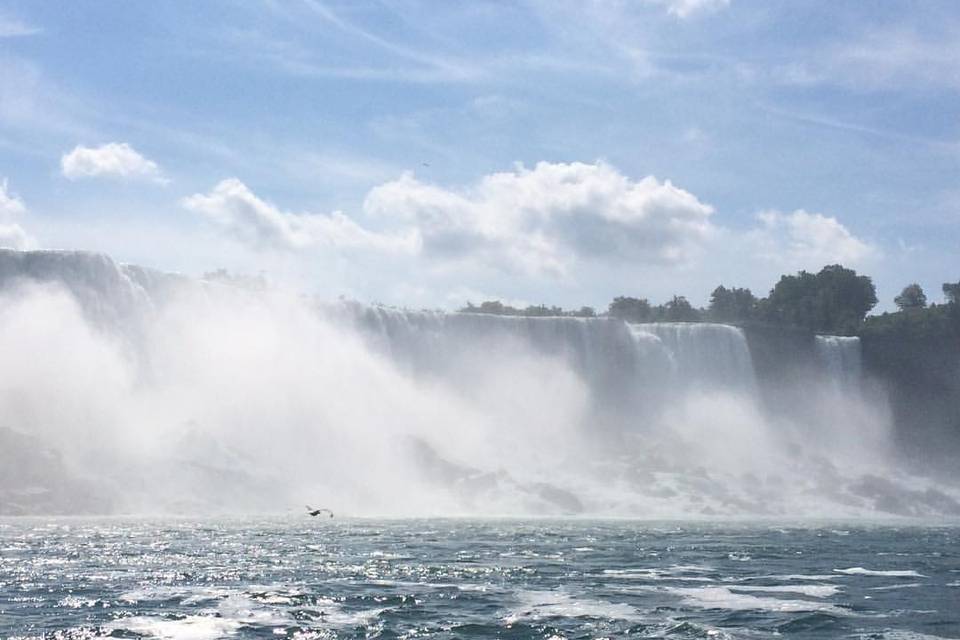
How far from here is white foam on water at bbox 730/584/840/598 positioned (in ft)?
79.0

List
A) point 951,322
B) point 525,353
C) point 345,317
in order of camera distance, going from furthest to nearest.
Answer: point 951,322
point 525,353
point 345,317

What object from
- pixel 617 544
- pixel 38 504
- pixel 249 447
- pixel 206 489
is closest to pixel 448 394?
pixel 249 447

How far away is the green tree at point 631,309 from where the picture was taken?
104 meters

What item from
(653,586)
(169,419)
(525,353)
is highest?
(525,353)

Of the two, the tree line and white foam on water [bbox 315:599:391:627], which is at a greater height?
the tree line

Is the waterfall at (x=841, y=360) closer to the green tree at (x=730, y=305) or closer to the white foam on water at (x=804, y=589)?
the green tree at (x=730, y=305)

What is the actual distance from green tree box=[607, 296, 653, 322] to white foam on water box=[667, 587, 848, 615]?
79.5 meters

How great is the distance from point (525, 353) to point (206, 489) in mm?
26396

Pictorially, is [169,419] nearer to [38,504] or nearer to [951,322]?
[38,504]

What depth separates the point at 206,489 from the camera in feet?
159

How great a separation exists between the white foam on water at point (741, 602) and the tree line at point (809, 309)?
64.3 m

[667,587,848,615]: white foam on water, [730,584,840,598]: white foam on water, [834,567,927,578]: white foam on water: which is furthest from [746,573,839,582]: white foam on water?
[667,587,848,615]: white foam on water

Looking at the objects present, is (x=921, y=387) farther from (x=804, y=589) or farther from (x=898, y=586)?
(x=804, y=589)

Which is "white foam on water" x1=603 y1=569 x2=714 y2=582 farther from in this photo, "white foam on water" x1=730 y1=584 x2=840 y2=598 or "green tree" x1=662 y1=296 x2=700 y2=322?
"green tree" x1=662 y1=296 x2=700 y2=322
